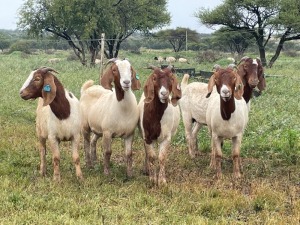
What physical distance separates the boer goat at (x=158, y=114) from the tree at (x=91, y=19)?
72.7 ft

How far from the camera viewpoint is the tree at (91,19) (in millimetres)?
29125

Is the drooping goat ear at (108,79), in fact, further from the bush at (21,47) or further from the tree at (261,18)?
the bush at (21,47)

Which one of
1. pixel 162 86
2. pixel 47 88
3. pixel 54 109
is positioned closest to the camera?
pixel 162 86

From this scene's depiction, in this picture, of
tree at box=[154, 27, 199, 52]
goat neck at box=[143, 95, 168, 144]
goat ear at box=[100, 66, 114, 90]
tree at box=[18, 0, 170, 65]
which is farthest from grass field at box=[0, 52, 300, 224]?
tree at box=[154, 27, 199, 52]

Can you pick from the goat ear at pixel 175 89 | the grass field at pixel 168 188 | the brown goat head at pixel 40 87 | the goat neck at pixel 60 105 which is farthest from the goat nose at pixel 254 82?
the brown goat head at pixel 40 87

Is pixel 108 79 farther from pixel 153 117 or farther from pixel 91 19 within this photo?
pixel 91 19

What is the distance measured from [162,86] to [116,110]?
3.38 ft

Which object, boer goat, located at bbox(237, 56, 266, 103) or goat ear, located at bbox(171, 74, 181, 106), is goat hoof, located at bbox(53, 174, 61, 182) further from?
boer goat, located at bbox(237, 56, 266, 103)

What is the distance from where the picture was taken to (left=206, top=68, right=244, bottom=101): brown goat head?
6.14m

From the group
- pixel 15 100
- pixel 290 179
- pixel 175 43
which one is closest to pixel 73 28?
pixel 15 100

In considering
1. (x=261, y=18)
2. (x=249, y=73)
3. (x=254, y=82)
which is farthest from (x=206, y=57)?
(x=254, y=82)

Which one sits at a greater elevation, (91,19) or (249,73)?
(91,19)

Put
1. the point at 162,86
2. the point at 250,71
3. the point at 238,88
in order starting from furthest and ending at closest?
1. the point at 250,71
2. the point at 238,88
3. the point at 162,86

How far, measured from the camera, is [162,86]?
5.86 meters
